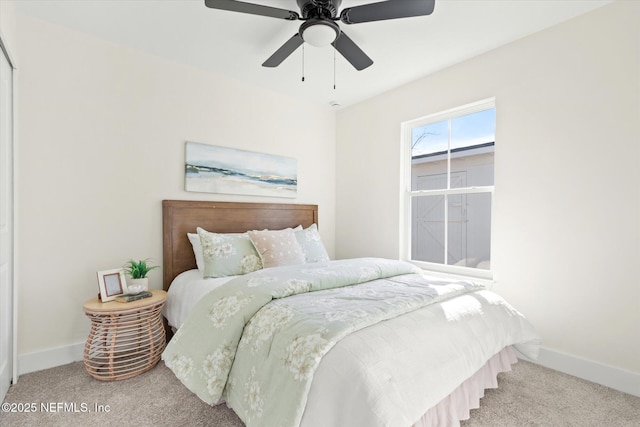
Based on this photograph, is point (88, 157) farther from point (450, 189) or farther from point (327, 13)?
point (450, 189)

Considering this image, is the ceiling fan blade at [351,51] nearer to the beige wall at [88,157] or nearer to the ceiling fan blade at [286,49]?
the ceiling fan blade at [286,49]

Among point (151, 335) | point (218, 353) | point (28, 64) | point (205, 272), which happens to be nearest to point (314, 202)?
point (205, 272)

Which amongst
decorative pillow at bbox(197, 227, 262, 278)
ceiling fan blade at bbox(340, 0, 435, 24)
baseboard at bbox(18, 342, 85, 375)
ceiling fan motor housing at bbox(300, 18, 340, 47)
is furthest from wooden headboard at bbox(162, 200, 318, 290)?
ceiling fan blade at bbox(340, 0, 435, 24)

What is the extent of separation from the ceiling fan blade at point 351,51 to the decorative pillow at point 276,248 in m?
1.55

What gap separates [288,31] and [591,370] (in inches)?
129

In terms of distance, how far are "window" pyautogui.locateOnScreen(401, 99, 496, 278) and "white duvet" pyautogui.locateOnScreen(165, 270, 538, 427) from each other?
125 cm

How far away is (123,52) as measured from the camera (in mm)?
2566

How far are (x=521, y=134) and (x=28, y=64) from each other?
3.77 m

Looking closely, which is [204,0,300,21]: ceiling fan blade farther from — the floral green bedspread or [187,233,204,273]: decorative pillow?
[187,233,204,273]: decorative pillow

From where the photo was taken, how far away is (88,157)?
241 cm

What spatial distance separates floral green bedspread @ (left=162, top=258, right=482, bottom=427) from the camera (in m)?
1.24

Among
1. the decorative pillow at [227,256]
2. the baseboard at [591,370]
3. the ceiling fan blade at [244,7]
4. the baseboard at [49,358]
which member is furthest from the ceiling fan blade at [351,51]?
the baseboard at [49,358]

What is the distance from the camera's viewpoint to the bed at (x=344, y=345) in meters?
1.13

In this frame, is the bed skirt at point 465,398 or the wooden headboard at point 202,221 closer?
the bed skirt at point 465,398
